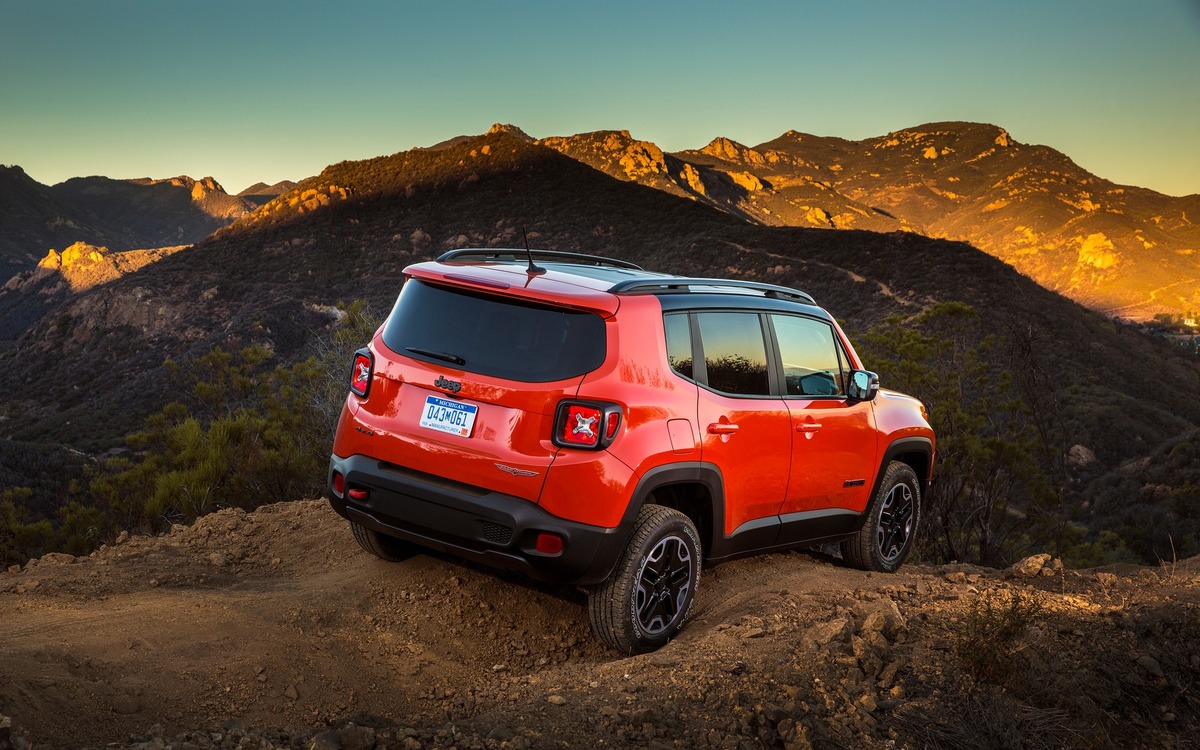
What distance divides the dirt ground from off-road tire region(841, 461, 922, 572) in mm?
614

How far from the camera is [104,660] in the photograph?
391 centimetres

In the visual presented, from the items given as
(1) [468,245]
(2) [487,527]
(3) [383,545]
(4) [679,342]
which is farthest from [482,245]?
(2) [487,527]

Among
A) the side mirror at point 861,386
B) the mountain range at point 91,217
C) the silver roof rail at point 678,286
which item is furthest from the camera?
the mountain range at point 91,217

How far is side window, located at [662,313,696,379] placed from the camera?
15.2ft

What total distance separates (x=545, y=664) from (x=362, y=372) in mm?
1829

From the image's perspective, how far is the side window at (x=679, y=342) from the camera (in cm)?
464

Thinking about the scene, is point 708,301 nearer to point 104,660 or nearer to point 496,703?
point 496,703

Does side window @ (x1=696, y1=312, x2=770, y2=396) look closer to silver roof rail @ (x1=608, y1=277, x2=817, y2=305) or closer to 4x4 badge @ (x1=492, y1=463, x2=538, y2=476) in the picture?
silver roof rail @ (x1=608, y1=277, x2=817, y2=305)

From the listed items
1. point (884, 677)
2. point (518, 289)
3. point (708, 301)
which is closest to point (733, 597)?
point (884, 677)

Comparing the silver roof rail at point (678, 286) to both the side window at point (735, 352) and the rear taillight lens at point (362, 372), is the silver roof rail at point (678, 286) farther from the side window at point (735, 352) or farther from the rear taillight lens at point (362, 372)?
the rear taillight lens at point (362, 372)

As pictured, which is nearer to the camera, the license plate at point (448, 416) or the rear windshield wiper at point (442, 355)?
the license plate at point (448, 416)

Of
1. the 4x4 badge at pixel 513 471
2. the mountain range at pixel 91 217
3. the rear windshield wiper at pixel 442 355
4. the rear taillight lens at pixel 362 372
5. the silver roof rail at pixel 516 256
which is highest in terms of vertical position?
the mountain range at pixel 91 217

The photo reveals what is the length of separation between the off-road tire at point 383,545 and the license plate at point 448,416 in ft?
4.37

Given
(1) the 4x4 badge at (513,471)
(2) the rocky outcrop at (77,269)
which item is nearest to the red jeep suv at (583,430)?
(1) the 4x4 badge at (513,471)
